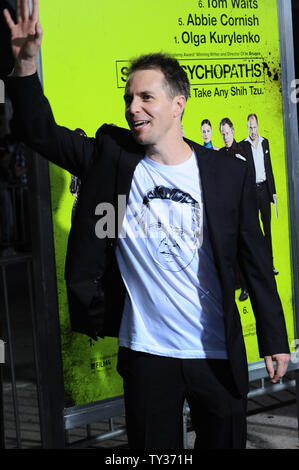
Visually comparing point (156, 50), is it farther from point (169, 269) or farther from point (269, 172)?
point (169, 269)

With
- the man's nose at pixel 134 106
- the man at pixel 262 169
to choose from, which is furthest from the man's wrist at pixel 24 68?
the man at pixel 262 169

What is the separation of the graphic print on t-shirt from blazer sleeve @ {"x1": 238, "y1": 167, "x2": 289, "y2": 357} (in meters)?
0.23

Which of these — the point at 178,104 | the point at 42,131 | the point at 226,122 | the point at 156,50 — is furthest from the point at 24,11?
the point at 226,122

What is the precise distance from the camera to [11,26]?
247 centimetres

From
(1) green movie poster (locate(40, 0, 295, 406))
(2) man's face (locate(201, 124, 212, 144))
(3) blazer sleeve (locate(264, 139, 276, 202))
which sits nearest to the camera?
(1) green movie poster (locate(40, 0, 295, 406))

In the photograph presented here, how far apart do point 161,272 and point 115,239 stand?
0.79 feet

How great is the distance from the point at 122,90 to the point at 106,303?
43.3 inches

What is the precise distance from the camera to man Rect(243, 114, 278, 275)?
379 cm

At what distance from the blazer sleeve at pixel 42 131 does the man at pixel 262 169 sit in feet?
4.28

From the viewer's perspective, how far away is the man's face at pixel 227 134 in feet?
12.0

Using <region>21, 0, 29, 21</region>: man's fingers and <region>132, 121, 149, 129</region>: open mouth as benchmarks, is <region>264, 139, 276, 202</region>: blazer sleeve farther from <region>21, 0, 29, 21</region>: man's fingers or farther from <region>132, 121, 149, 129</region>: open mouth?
<region>21, 0, 29, 21</region>: man's fingers

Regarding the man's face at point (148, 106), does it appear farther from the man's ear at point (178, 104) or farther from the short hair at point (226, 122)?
the short hair at point (226, 122)

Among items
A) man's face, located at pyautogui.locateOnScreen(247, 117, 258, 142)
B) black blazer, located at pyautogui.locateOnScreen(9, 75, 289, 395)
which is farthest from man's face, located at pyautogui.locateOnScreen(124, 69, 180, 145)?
man's face, located at pyautogui.locateOnScreen(247, 117, 258, 142)
